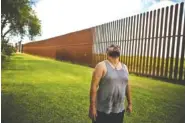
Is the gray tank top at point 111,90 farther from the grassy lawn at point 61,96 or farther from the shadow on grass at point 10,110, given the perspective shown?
the shadow on grass at point 10,110

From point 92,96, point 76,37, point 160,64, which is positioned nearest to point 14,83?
point 76,37

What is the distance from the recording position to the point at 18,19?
4629 mm

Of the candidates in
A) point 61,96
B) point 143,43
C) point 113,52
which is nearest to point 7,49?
point 61,96

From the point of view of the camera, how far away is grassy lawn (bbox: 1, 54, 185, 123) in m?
3.03

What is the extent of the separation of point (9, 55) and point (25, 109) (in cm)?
176

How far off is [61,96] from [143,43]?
205 cm

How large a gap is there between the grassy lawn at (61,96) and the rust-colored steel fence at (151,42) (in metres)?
Result: 0.49

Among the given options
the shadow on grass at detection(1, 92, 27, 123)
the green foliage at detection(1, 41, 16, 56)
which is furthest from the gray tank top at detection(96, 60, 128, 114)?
the green foliage at detection(1, 41, 16, 56)

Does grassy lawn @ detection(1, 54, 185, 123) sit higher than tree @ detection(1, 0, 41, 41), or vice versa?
tree @ detection(1, 0, 41, 41)

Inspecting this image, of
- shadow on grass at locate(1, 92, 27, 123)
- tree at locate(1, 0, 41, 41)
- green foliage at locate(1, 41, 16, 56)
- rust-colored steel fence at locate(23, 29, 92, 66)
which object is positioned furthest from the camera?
rust-colored steel fence at locate(23, 29, 92, 66)

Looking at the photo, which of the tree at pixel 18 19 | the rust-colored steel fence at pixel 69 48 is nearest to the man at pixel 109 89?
the tree at pixel 18 19

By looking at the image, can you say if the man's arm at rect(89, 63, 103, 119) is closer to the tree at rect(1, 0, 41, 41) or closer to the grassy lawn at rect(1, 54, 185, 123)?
the grassy lawn at rect(1, 54, 185, 123)

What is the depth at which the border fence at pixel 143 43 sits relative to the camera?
468cm

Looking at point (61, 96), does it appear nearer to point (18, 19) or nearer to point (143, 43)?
point (18, 19)
